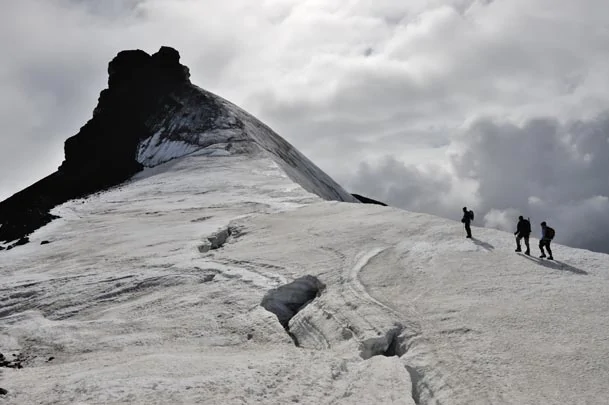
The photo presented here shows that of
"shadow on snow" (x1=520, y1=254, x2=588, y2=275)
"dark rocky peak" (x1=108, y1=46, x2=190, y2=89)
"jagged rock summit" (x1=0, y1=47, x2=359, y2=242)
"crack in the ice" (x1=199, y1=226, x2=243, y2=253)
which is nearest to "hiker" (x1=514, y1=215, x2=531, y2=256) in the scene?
"shadow on snow" (x1=520, y1=254, x2=588, y2=275)

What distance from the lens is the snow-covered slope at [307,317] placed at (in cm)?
1243

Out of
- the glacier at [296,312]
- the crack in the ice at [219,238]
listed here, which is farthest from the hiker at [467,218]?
the crack in the ice at [219,238]

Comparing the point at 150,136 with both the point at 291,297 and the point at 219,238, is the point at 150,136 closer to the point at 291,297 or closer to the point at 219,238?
the point at 219,238

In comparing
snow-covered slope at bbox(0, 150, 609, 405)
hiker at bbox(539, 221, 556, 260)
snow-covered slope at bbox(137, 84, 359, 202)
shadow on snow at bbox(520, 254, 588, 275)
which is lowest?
snow-covered slope at bbox(0, 150, 609, 405)

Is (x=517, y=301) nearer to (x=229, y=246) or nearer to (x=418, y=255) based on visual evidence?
(x=418, y=255)

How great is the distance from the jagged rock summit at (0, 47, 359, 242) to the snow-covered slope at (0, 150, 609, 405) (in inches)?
1099

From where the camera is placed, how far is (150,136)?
7575 centimetres

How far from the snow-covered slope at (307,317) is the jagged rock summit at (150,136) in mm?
27918

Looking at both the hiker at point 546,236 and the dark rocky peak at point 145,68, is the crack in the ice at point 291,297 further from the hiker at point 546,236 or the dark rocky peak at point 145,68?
the dark rocky peak at point 145,68

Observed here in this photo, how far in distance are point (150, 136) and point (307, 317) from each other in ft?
205

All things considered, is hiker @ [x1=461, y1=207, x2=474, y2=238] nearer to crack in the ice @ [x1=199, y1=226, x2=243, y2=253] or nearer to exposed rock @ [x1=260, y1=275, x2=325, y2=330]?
exposed rock @ [x1=260, y1=275, x2=325, y2=330]

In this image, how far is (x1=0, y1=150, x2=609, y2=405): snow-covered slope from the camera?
40.8ft

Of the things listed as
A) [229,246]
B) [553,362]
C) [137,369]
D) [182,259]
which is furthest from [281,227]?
[553,362]

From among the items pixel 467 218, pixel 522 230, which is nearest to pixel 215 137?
pixel 467 218
